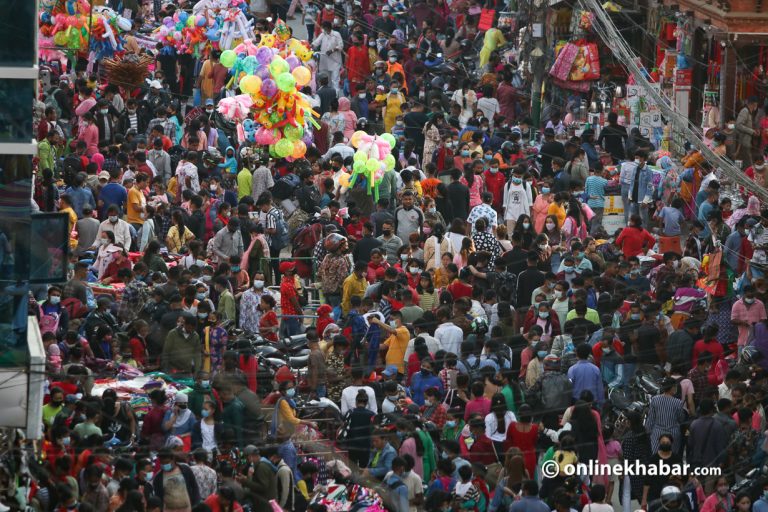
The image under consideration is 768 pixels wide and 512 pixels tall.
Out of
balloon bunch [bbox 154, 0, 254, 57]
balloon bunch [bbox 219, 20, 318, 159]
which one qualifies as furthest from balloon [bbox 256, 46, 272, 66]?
balloon bunch [bbox 154, 0, 254, 57]

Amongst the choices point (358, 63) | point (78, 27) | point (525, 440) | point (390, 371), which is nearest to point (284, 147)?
point (78, 27)

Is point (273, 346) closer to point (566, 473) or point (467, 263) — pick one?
point (467, 263)

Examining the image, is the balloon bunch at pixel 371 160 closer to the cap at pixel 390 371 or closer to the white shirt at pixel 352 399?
the cap at pixel 390 371

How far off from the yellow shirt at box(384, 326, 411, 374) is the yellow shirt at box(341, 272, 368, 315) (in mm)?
1587

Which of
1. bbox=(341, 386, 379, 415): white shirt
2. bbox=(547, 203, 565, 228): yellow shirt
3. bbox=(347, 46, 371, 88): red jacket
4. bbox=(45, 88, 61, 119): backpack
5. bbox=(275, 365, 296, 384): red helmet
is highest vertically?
bbox=(347, 46, 371, 88): red jacket

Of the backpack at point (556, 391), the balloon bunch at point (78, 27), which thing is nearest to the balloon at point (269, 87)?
the balloon bunch at point (78, 27)

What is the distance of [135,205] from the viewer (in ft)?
75.5

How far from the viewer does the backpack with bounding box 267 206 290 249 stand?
895 inches

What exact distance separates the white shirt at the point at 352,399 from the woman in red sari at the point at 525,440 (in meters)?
1.28

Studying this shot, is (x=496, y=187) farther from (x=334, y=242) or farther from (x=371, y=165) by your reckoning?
(x=334, y=242)

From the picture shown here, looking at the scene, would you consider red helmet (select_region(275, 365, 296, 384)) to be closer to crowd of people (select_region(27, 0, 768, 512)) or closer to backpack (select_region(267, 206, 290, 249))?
crowd of people (select_region(27, 0, 768, 512))

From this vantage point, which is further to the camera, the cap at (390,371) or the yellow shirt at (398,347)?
the yellow shirt at (398,347)

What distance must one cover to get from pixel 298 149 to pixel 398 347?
679cm

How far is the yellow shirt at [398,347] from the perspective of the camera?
62.4ft
